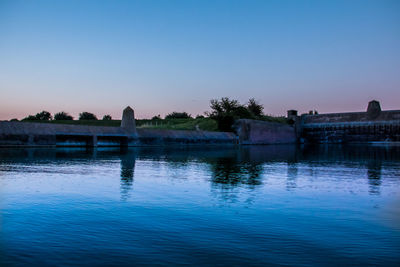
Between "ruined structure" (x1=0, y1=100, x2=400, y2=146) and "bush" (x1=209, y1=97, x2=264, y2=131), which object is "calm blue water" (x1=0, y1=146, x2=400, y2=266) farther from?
"bush" (x1=209, y1=97, x2=264, y2=131)

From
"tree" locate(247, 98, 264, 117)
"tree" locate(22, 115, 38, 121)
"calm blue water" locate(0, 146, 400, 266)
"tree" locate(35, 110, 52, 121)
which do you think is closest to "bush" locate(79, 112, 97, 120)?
A: "tree" locate(35, 110, 52, 121)

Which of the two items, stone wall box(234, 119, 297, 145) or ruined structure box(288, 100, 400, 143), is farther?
ruined structure box(288, 100, 400, 143)

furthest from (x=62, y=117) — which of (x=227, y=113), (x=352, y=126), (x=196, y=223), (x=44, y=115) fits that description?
(x=196, y=223)

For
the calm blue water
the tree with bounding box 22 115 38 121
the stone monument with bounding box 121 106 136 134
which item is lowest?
the calm blue water

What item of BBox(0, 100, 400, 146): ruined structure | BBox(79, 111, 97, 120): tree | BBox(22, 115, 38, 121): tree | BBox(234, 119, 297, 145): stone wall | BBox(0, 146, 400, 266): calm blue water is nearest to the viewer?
BBox(0, 146, 400, 266): calm blue water


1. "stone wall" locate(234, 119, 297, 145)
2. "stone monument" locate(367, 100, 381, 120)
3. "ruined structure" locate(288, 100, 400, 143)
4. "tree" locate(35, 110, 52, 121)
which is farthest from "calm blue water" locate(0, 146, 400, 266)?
"tree" locate(35, 110, 52, 121)

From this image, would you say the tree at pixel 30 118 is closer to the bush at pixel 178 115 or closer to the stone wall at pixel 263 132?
the bush at pixel 178 115

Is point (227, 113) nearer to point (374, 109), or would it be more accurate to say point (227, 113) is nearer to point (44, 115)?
point (374, 109)

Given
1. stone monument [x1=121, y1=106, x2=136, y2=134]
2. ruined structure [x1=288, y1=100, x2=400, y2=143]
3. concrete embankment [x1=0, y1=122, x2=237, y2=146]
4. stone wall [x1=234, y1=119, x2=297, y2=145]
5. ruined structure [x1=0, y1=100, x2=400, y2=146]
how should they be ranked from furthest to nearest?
ruined structure [x1=288, y1=100, x2=400, y2=143], stone wall [x1=234, y1=119, x2=297, y2=145], stone monument [x1=121, y1=106, x2=136, y2=134], ruined structure [x1=0, y1=100, x2=400, y2=146], concrete embankment [x1=0, y1=122, x2=237, y2=146]

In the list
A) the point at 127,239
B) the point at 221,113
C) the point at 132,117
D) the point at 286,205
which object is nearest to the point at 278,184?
the point at 286,205

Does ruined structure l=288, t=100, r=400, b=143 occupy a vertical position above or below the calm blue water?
above

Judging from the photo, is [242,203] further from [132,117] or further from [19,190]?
[132,117]

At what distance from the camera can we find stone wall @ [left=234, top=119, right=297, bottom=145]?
181ft

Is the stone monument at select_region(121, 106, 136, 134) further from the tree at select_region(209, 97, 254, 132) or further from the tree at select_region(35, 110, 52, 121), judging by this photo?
the tree at select_region(35, 110, 52, 121)
